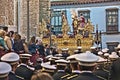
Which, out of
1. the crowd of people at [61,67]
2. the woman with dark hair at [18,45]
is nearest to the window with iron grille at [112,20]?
the woman with dark hair at [18,45]

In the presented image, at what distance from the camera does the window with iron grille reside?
43.7 meters

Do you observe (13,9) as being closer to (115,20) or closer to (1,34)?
(115,20)

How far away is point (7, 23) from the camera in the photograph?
102ft

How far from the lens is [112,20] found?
4409cm

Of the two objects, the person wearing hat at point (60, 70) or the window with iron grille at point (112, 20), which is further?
the window with iron grille at point (112, 20)

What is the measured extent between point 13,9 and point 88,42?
6453mm

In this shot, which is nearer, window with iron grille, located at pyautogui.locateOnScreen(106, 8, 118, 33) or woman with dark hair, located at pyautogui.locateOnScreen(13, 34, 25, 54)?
woman with dark hair, located at pyautogui.locateOnScreen(13, 34, 25, 54)

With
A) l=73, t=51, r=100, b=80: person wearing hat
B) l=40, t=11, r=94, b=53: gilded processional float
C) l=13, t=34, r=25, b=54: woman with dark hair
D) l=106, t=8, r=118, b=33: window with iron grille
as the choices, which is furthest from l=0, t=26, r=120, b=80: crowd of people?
l=106, t=8, r=118, b=33: window with iron grille

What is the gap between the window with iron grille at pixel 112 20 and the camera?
4372 cm

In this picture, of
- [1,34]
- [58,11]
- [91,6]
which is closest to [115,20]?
[91,6]

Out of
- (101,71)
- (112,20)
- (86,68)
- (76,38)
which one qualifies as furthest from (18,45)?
(112,20)

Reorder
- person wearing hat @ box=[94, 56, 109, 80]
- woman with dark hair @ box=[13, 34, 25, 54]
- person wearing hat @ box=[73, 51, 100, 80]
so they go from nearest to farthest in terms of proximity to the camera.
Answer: person wearing hat @ box=[73, 51, 100, 80], person wearing hat @ box=[94, 56, 109, 80], woman with dark hair @ box=[13, 34, 25, 54]

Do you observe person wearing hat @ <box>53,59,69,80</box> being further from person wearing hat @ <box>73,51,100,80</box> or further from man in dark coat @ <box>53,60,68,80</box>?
person wearing hat @ <box>73,51,100,80</box>

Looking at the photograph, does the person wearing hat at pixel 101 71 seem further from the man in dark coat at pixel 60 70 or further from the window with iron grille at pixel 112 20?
the window with iron grille at pixel 112 20
